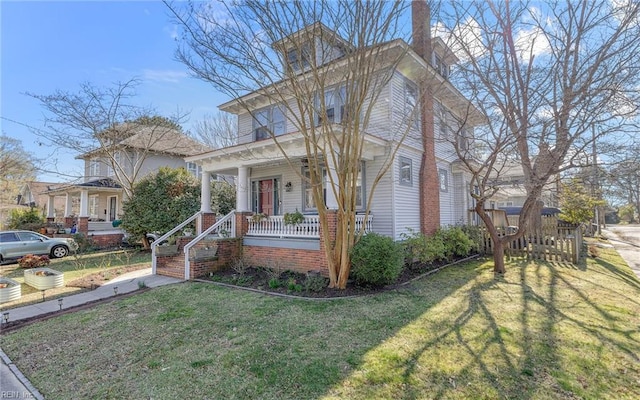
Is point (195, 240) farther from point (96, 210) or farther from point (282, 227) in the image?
point (96, 210)

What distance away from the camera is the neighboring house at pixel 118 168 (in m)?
19.1

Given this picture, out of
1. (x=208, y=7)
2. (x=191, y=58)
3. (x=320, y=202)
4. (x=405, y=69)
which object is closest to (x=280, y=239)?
(x=320, y=202)

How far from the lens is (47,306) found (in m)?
7.13

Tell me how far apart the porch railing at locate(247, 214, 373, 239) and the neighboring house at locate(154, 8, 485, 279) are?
0.03 meters

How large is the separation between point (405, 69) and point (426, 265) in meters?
7.05

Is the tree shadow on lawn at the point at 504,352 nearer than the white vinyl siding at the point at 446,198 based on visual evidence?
Yes

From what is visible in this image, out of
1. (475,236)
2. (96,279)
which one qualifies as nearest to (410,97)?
(475,236)

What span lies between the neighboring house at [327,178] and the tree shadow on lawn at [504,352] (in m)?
4.26

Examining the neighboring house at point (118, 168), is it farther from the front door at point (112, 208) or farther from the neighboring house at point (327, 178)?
the neighboring house at point (327, 178)

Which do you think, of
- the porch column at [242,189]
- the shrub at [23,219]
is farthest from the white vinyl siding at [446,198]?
the shrub at [23,219]

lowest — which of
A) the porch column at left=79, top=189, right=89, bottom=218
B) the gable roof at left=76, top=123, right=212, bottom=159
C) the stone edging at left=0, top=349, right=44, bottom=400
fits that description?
the stone edging at left=0, top=349, right=44, bottom=400

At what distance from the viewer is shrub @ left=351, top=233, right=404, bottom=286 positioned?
7531 mm

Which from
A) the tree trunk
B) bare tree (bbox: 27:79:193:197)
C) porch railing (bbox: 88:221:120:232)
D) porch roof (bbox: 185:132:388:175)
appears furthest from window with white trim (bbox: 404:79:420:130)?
porch railing (bbox: 88:221:120:232)

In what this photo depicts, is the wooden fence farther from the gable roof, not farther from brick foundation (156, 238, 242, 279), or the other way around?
the gable roof
